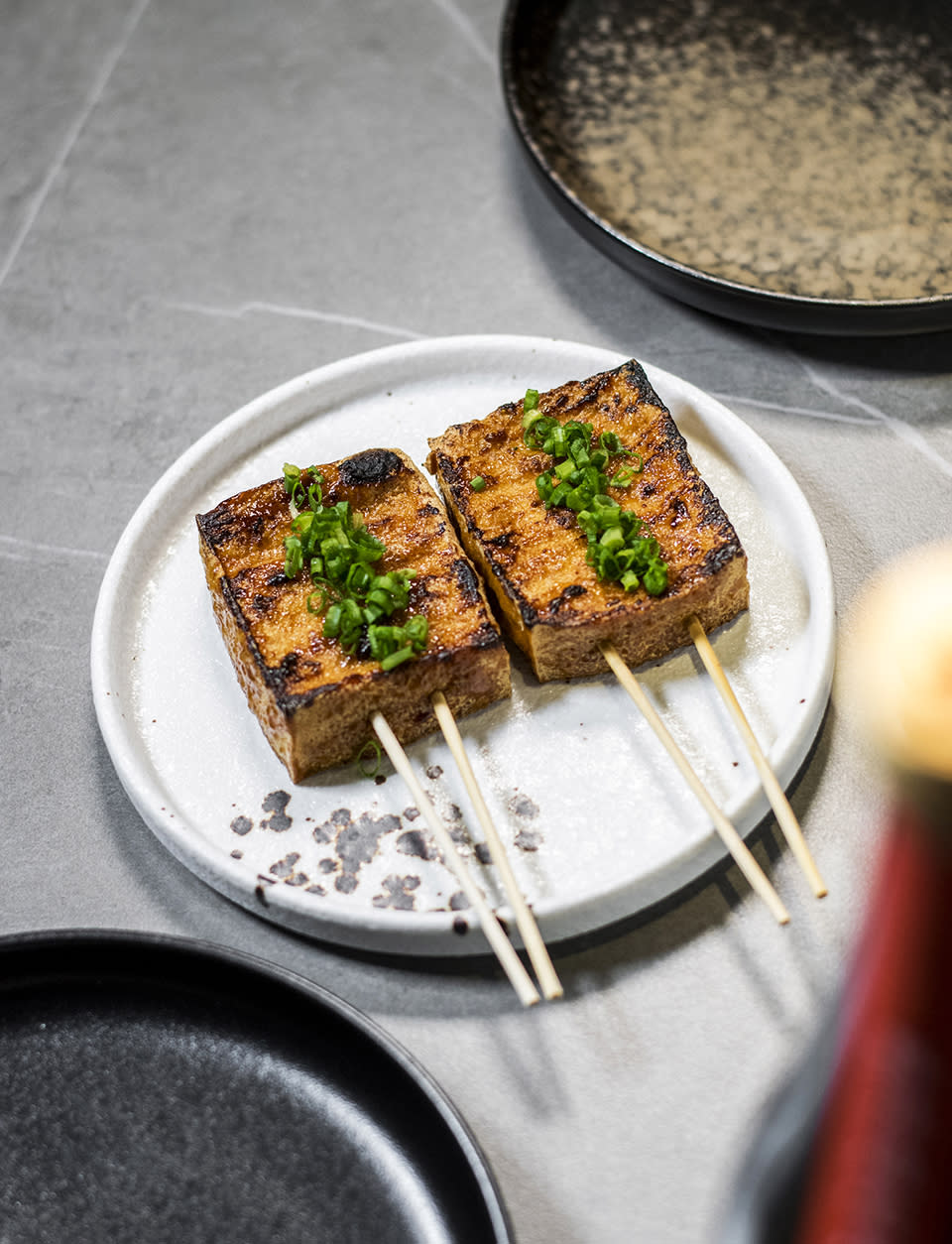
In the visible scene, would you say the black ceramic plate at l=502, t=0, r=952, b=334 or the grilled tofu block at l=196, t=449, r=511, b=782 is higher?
the black ceramic plate at l=502, t=0, r=952, b=334

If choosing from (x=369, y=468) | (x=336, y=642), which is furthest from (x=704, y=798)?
(x=369, y=468)

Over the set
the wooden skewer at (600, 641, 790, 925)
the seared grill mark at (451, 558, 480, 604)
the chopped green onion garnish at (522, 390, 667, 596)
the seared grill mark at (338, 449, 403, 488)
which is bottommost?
the wooden skewer at (600, 641, 790, 925)

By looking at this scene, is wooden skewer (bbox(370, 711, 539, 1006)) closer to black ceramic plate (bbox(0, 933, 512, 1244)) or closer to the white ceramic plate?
the white ceramic plate

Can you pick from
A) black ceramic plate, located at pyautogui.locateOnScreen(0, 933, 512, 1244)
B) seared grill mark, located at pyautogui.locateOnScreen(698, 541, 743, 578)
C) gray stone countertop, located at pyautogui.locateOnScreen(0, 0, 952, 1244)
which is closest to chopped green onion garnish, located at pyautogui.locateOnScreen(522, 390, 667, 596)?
seared grill mark, located at pyautogui.locateOnScreen(698, 541, 743, 578)

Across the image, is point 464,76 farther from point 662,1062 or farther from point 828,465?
point 662,1062

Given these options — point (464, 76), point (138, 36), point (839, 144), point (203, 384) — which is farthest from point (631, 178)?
point (138, 36)

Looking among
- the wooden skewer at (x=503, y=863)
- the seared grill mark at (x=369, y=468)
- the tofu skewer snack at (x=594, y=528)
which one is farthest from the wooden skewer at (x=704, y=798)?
the seared grill mark at (x=369, y=468)

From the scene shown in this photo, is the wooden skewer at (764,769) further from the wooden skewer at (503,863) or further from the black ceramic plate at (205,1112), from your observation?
the black ceramic plate at (205,1112)
